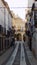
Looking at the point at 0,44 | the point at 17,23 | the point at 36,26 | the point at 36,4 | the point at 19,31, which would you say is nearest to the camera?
the point at 36,26

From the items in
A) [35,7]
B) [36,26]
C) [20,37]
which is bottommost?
[20,37]

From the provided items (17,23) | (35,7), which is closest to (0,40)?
(35,7)

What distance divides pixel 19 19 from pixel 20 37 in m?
13.4

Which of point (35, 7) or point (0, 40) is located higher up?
point (35, 7)

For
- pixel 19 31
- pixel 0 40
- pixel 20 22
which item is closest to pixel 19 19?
pixel 20 22

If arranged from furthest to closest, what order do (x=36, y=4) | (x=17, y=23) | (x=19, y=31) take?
(x=17, y=23) < (x=19, y=31) < (x=36, y=4)

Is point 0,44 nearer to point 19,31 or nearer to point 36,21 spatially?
point 36,21

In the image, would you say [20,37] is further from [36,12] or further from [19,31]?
[36,12]

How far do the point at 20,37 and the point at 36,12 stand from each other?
81.6 m

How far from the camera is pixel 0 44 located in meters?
44.2

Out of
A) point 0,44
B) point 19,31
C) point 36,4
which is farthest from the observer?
point 19,31

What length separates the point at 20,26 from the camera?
128m

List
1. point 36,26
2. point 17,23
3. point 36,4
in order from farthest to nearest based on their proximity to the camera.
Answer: point 17,23 < point 36,4 < point 36,26

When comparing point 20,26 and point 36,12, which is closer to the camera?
point 36,12
